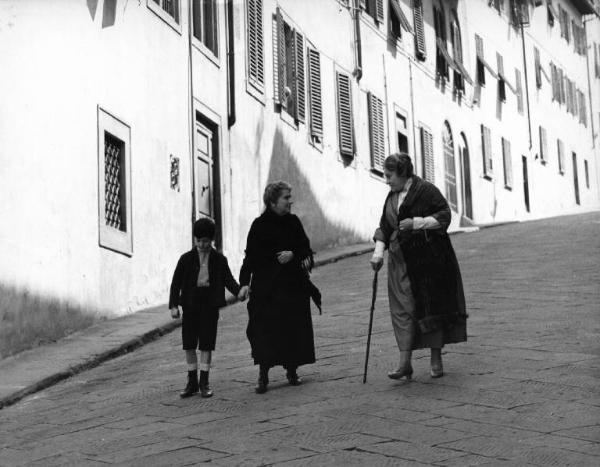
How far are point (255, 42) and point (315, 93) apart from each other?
9.42ft

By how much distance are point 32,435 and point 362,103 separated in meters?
17.4

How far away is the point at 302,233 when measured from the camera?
349 inches

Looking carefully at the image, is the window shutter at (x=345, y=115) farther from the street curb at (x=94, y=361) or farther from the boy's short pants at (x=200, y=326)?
the boy's short pants at (x=200, y=326)

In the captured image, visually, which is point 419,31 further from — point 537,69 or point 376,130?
point 537,69

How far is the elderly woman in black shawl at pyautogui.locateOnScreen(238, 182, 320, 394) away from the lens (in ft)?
28.5

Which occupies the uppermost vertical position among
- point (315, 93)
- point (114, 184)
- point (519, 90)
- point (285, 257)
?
point (519, 90)

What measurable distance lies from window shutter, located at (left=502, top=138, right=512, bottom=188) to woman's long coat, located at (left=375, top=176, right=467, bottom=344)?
2605 centimetres

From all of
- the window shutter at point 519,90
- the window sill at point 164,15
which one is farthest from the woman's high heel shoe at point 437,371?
the window shutter at point 519,90

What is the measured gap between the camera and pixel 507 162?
3456 centimetres

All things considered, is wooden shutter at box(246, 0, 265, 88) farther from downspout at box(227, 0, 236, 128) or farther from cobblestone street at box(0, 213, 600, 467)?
cobblestone street at box(0, 213, 600, 467)

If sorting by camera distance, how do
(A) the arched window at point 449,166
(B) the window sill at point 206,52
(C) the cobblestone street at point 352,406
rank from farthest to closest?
(A) the arched window at point 449,166 < (B) the window sill at point 206,52 < (C) the cobblestone street at point 352,406

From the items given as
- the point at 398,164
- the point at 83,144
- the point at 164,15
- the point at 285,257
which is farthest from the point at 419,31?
the point at 285,257

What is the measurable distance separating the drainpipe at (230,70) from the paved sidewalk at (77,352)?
4344mm

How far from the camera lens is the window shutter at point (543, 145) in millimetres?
38281
